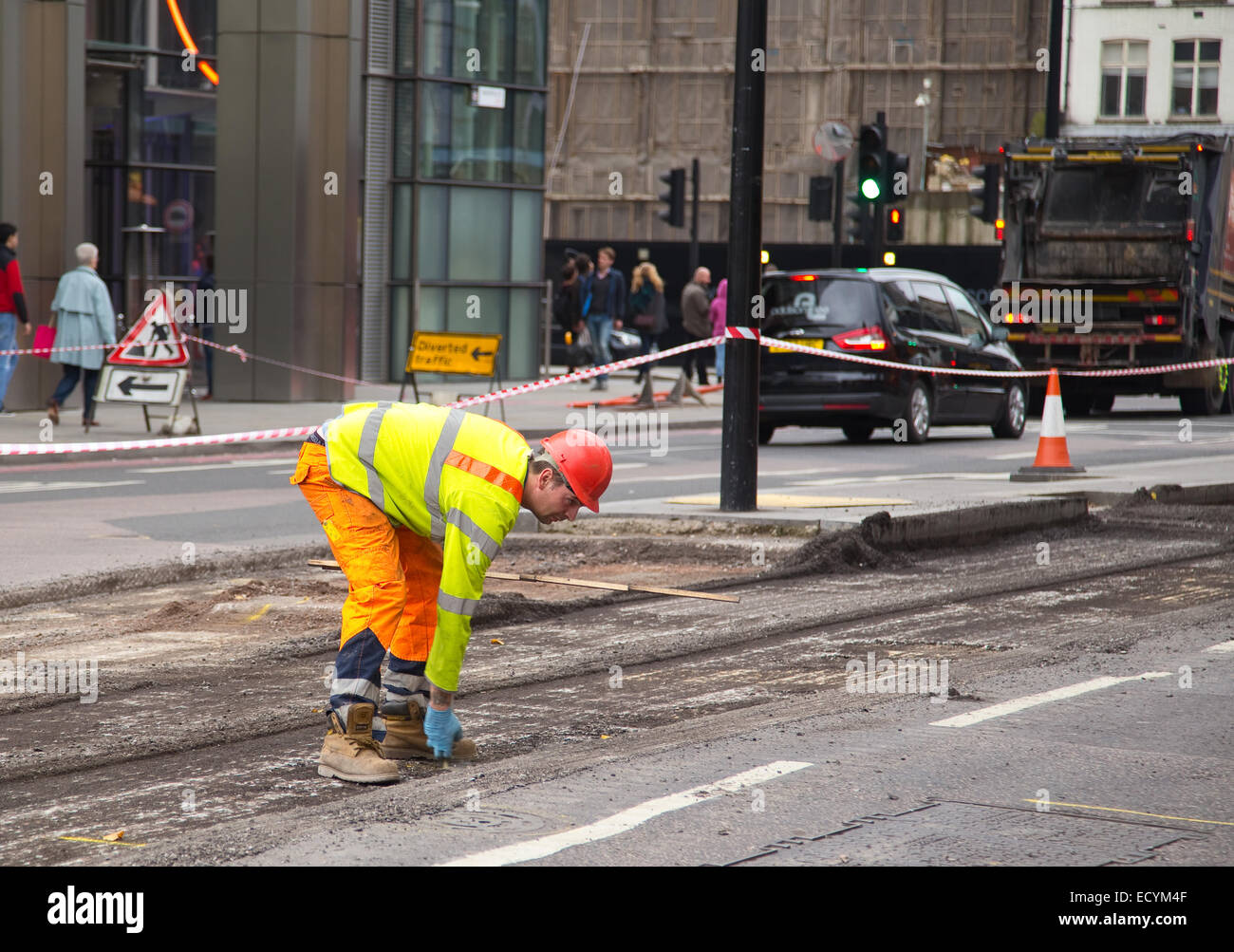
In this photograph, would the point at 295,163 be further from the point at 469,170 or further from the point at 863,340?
the point at 863,340

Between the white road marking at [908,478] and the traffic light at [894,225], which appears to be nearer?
the white road marking at [908,478]

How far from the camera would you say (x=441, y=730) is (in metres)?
5.62

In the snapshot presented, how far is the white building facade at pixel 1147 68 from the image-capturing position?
171 feet

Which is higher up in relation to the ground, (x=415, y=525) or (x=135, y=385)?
(x=415, y=525)

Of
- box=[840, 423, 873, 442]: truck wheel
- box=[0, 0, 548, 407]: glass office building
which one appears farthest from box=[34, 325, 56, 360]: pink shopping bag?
box=[840, 423, 873, 442]: truck wheel

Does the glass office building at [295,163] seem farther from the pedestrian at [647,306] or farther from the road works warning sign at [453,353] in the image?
the road works warning sign at [453,353]

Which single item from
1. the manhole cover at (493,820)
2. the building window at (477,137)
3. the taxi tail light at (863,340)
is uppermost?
the building window at (477,137)

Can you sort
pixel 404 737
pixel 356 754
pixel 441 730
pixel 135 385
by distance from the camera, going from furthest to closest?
pixel 135 385 < pixel 404 737 < pixel 441 730 < pixel 356 754

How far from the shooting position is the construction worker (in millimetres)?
5289

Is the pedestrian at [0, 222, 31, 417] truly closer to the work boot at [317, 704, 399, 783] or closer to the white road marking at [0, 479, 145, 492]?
the white road marking at [0, 479, 145, 492]

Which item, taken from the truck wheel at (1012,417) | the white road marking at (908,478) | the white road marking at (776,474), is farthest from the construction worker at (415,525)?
the truck wheel at (1012,417)

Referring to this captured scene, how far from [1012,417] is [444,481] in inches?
629

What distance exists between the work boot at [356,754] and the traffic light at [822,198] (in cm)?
1782

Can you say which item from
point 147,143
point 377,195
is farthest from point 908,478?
point 377,195
